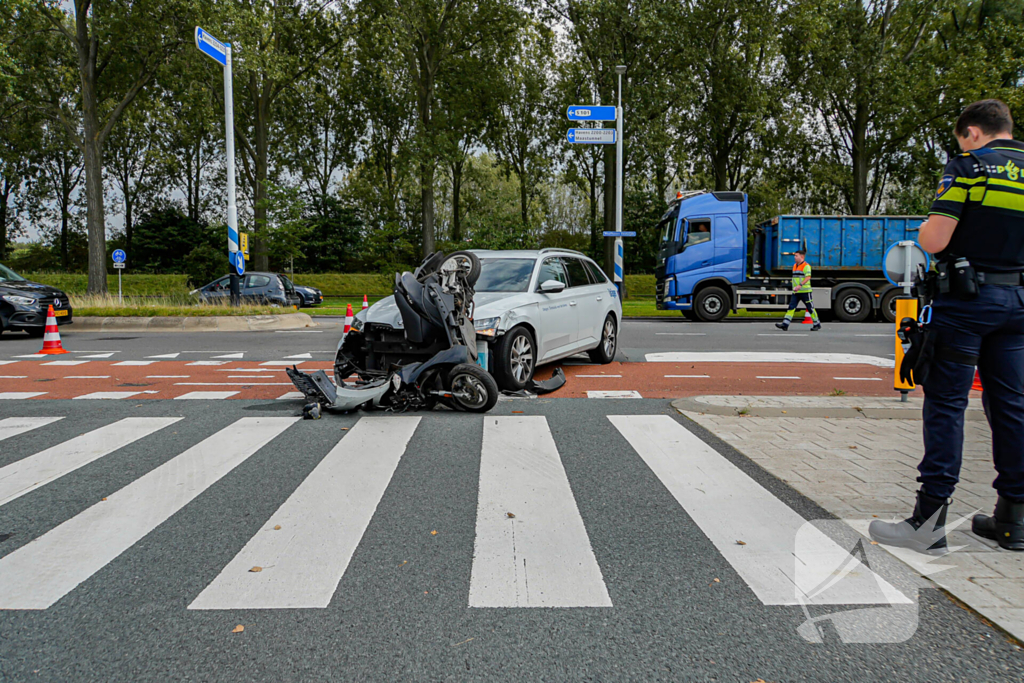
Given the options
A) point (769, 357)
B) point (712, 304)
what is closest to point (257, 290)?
point (712, 304)

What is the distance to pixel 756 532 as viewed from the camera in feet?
12.4

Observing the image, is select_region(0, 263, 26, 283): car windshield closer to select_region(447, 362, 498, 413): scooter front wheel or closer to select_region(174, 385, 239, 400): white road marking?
select_region(174, 385, 239, 400): white road marking

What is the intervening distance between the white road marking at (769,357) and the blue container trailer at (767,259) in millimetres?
9185

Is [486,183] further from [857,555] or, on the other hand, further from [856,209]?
[857,555]

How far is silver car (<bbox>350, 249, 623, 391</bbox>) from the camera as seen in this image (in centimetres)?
780

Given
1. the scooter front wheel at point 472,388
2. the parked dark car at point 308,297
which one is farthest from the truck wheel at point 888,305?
the parked dark car at point 308,297

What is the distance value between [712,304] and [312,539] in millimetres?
19396

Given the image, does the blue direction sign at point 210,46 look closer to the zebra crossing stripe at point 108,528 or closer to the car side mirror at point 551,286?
the car side mirror at point 551,286

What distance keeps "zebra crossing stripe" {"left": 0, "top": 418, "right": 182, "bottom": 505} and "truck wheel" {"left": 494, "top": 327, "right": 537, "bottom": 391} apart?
313 cm

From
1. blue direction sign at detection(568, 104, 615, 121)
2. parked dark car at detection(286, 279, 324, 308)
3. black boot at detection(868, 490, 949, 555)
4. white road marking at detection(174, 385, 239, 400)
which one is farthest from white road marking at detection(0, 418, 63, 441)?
parked dark car at detection(286, 279, 324, 308)

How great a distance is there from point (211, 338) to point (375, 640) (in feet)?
46.9

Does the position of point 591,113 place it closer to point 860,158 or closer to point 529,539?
point 860,158

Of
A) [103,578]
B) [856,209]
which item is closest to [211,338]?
[103,578]

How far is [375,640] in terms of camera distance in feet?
8.73
